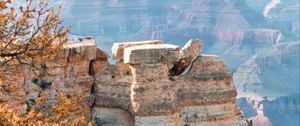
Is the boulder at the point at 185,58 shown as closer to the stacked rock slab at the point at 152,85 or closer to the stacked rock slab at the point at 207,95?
the stacked rock slab at the point at 207,95

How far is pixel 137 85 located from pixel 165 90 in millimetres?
768

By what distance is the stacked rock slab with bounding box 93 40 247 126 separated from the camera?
67.1 ft

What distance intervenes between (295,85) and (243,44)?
2316cm

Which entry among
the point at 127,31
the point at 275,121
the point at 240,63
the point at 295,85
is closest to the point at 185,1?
the point at 127,31

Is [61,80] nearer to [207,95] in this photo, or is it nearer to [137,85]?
[137,85]

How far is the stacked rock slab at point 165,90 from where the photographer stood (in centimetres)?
2044

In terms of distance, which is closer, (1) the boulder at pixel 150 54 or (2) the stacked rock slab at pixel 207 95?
(1) the boulder at pixel 150 54

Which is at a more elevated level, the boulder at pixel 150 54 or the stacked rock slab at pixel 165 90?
the boulder at pixel 150 54

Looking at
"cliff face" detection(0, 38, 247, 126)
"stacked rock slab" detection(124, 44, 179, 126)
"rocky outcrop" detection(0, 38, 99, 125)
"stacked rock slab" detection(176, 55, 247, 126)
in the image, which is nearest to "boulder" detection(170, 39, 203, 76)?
"cliff face" detection(0, 38, 247, 126)

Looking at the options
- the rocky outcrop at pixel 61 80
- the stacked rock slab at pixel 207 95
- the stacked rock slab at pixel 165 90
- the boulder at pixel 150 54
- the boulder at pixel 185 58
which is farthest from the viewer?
the boulder at pixel 185 58

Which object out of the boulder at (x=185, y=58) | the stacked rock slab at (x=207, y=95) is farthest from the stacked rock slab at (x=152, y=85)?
the boulder at (x=185, y=58)

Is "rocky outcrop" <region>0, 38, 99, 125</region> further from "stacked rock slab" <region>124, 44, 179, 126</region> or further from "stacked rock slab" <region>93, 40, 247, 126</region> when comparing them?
"stacked rock slab" <region>124, 44, 179, 126</region>

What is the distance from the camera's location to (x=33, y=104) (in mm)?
20672

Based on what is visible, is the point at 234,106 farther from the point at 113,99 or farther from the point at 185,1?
the point at 185,1
